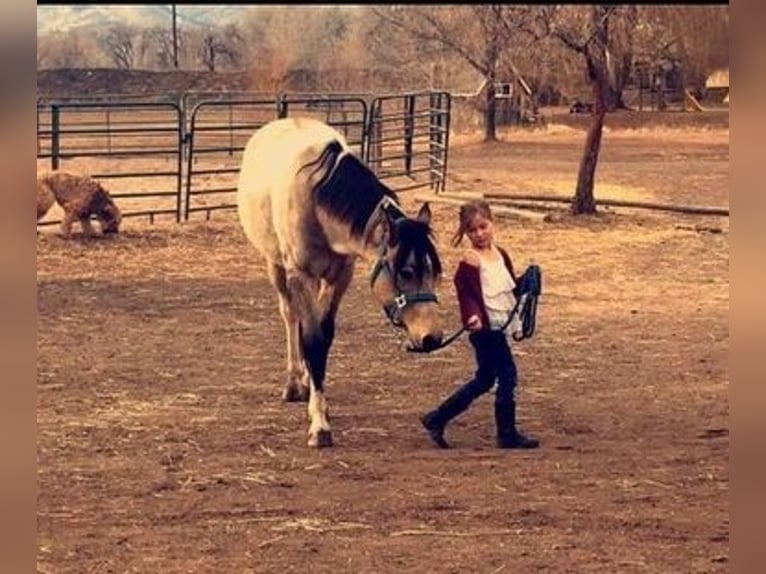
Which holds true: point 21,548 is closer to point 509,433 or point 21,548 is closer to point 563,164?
point 509,433

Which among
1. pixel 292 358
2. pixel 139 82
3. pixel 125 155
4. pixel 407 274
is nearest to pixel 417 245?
pixel 407 274

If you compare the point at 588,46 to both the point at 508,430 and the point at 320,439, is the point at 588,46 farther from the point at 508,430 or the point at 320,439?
the point at 320,439

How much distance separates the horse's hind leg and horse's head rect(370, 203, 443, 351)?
1.11 m

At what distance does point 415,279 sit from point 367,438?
0.80 m

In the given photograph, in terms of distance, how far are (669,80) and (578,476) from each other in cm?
2735

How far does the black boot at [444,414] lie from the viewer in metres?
4.20

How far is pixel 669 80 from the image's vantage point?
29.6 m

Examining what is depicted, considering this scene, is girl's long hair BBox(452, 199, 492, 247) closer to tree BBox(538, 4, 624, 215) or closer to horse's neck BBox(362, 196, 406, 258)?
horse's neck BBox(362, 196, 406, 258)

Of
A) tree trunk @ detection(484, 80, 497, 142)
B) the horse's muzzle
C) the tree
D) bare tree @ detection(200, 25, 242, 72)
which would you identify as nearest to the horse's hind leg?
the horse's muzzle

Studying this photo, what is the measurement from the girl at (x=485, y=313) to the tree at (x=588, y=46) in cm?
825

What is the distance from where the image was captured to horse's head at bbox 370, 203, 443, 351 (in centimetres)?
388

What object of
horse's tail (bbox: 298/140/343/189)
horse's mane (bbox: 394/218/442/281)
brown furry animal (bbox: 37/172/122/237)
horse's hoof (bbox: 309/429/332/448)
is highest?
horse's tail (bbox: 298/140/343/189)

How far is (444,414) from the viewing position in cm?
421

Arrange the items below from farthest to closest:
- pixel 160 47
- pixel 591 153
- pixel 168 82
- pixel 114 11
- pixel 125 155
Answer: pixel 160 47, pixel 168 82, pixel 591 153, pixel 125 155, pixel 114 11
